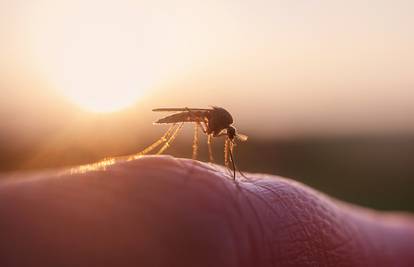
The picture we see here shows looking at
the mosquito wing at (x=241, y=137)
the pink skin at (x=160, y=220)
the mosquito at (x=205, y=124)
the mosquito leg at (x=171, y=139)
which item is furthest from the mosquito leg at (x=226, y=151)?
the pink skin at (x=160, y=220)

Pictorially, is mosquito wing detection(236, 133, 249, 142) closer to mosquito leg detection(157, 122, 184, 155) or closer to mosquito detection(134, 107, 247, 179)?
mosquito detection(134, 107, 247, 179)

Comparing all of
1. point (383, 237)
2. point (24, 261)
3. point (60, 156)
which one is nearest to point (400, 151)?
point (60, 156)

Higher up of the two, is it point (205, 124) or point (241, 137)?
point (205, 124)

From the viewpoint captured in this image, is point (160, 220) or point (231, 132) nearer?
point (160, 220)

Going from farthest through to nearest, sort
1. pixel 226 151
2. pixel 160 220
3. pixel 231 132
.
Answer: pixel 231 132 < pixel 226 151 < pixel 160 220

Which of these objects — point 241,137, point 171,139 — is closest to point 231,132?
point 241,137

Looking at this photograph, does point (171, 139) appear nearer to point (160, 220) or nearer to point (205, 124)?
point (205, 124)

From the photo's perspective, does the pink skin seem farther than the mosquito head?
No

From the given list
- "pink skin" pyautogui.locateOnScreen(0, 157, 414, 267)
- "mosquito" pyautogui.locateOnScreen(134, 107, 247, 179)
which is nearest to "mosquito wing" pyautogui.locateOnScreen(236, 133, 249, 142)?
"mosquito" pyautogui.locateOnScreen(134, 107, 247, 179)

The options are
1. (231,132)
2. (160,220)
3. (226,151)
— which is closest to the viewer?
(160,220)

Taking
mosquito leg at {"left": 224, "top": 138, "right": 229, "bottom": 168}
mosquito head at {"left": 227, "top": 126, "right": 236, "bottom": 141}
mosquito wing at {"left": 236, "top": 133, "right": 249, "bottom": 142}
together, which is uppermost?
mosquito head at {"left": 227, "top": 126, "right": 236, "bottom": 141}
